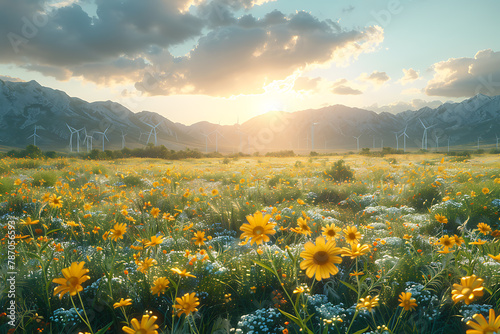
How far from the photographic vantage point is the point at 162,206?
745cm

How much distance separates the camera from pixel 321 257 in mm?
1846

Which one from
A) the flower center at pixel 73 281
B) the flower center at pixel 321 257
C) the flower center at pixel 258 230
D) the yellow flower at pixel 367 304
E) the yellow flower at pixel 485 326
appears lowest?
the yellow flower at pixel 367 304

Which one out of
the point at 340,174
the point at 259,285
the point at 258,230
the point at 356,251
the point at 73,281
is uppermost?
the point at 258,230

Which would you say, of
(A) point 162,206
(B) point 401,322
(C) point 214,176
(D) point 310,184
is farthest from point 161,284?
(C) point 214,176

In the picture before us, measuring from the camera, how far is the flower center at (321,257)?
1.83 m

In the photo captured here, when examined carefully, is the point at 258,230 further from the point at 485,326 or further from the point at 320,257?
the point at 485,326

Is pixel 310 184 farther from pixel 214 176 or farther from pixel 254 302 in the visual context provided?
pixel 254 302

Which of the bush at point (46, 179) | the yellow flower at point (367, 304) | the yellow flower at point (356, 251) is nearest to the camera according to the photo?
the yellow flower at point (367, 304)

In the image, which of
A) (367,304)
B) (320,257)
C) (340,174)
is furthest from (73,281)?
(340,174)

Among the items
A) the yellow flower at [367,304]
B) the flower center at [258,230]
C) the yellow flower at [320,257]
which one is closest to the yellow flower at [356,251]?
the yellow flower at [320,257]

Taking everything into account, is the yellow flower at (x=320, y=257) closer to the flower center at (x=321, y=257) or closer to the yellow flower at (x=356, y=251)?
the flower center at (x=321, y=257)

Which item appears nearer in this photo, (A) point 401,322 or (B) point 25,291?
(A) point 401,322

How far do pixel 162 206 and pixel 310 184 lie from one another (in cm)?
550

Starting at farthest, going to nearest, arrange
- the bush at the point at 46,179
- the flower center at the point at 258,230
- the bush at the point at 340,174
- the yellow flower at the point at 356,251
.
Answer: the bush at the point at 340,174, the bush at the point at 46,179, the flower center at the point at 258,230, the yellow flower at the point at 356,251
